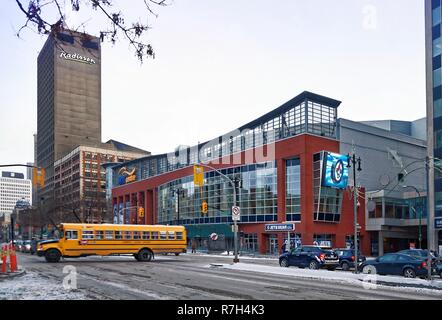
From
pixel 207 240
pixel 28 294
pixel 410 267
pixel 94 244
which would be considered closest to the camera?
pixel 28 294

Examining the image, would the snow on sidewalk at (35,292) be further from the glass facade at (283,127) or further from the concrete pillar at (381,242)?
the concrete pillar at (381,242)

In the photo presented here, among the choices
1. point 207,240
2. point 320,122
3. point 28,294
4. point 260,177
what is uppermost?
point 320,122

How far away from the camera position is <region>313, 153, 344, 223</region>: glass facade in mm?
58312

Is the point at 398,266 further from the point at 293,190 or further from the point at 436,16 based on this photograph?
the point at 436,16

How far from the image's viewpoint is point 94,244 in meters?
33.9

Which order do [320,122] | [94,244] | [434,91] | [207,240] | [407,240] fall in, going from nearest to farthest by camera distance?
1. [94,244]
2. [434,91]
3. [320,122]
4. [407,240]
5. [207,240]

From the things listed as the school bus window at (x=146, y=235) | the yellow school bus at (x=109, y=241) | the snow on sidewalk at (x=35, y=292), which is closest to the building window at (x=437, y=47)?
the yellow school bus at (x=109, y=241)

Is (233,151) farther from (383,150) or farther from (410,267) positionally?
(410,267)

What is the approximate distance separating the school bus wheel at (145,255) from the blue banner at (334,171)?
27.8 metres

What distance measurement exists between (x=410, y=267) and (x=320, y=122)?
3868cm

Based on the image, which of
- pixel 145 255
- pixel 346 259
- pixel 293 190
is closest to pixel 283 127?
pixel 293 190

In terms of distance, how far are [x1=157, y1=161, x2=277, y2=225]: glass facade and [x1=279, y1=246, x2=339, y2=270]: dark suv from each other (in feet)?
83.3

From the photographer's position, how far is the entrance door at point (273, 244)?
60931mm
